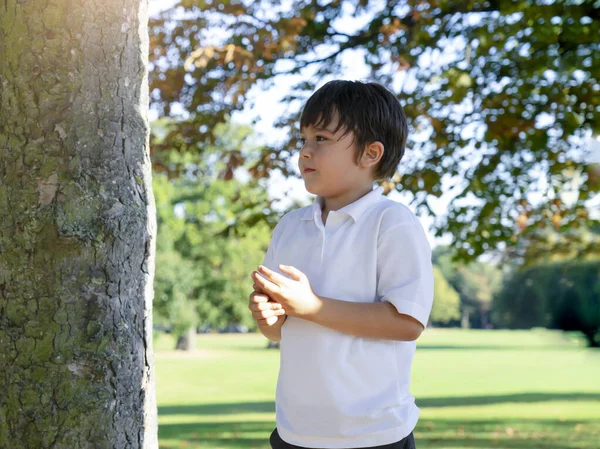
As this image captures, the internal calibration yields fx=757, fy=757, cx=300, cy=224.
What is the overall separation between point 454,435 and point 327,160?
31.6 ft

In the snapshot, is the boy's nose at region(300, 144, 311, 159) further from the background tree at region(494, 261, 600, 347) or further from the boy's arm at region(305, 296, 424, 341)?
the background tree at region(494, 261, 600, 347)

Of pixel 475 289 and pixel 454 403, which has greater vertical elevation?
pixel 454 403

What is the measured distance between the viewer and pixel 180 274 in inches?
1476

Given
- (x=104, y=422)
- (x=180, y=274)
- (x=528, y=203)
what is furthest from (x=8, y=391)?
(x=180, y=274)

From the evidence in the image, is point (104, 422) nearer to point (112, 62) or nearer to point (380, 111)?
point (112, 62)

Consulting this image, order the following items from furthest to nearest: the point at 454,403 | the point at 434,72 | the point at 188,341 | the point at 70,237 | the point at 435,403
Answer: the point at 188,341 → the point at 435,403 → the point at 454,403 → the point at 434,72 → the point at 70,237

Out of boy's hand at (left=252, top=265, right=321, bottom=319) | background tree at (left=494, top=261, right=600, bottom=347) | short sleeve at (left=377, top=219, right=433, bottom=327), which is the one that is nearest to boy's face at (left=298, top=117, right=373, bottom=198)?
short sleeve at (left=377, top=219, right=433, bottom=327)

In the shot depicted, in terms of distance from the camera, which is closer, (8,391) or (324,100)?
(8,391)

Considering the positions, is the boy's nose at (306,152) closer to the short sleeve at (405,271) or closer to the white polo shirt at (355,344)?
the white polo shirt at (355,344)

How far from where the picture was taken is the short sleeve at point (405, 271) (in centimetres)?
204

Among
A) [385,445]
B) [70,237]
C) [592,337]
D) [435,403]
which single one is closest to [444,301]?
[592,337]

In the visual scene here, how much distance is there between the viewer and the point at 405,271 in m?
2.08

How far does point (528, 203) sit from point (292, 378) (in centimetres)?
843

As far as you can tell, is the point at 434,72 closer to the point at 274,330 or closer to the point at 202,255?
the point at 274,330
